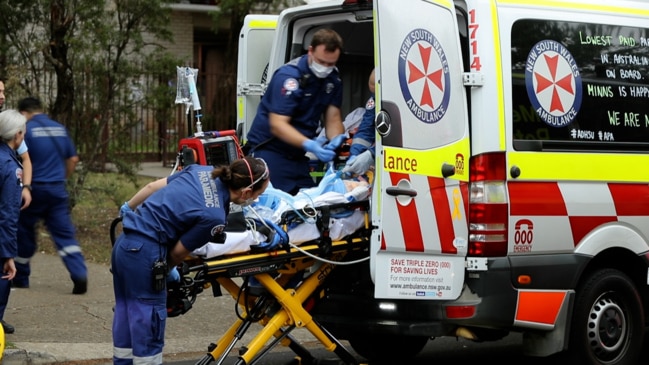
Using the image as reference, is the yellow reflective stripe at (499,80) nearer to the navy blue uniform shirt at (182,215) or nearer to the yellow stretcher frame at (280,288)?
the yellow stretcher frame at (280,288)

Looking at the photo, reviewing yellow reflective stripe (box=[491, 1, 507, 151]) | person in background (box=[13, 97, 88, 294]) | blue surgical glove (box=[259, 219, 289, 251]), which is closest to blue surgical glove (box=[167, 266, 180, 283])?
blue surgical glove (box=[259, 219, 289, 251])

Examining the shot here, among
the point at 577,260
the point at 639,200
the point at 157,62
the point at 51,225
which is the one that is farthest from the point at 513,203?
the point at 157,62

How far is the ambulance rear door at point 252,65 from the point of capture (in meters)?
7.95

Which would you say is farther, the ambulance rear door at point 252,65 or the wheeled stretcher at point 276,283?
the ambulance rear door at point 252,65

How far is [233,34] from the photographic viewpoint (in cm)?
1709

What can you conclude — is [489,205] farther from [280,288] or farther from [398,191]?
[280,288]

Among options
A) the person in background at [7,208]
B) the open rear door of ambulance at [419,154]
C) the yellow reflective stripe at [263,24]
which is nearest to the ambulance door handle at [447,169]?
the open rear door of ambulance at [419,154]

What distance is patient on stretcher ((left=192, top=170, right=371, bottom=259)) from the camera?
5.99m

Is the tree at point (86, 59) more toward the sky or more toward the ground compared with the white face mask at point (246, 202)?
more toward the sky

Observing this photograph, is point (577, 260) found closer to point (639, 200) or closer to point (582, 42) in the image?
point (639, 200)

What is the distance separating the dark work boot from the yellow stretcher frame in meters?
2.86

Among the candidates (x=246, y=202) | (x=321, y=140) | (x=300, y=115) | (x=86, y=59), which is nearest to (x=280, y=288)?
(x=246, y=202)

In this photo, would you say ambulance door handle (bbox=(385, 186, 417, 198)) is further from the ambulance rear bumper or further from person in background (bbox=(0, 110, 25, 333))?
person in background (bbox=(0, 110, 25, 333))

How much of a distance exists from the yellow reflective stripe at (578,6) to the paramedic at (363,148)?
→ 114cm
